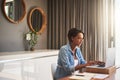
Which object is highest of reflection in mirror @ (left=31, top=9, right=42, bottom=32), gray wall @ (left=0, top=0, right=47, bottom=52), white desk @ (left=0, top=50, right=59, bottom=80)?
reflection in mirror @ (left=31, top=9, right=42, bottom=32)

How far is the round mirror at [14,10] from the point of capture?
347 cm

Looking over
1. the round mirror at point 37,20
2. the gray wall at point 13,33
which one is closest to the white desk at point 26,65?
the gray wall at point 13,33

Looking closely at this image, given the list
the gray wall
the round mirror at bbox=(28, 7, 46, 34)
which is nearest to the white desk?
the gray wall

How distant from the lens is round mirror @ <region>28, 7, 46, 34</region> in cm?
404

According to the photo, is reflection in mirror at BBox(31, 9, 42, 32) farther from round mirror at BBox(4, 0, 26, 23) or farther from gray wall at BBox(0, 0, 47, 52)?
round mirror at BBox(4, 0, 26, 23)

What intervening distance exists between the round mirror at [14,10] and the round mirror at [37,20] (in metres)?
0.27

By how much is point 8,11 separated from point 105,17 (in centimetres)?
196

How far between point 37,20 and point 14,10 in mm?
720

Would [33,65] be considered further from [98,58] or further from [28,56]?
[98,58]

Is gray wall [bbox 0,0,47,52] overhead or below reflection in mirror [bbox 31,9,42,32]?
below

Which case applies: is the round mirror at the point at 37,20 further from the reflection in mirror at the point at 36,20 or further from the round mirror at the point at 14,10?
the round mirror at the point at 14,10

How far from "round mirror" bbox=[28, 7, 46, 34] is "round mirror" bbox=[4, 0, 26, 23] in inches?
10.5

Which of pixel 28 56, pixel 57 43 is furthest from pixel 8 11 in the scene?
pixel 57 43

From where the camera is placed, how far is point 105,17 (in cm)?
398
